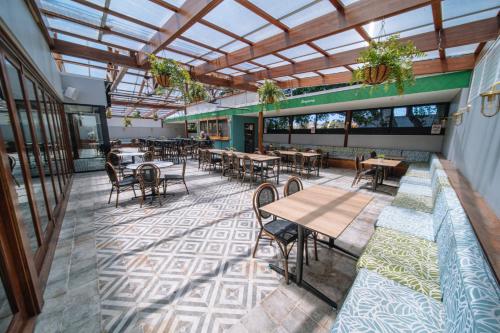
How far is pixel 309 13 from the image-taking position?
2814mm

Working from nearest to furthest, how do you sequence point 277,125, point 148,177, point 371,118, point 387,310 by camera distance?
point 387,310
point 148,177
point 371,118
point 277,125

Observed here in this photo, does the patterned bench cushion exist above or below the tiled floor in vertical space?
above

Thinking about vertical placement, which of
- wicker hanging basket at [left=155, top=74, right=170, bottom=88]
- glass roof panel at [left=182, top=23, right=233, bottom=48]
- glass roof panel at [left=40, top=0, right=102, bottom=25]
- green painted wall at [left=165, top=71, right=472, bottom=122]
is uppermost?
glass roof panel at [left=40, top=0, right=102, bottom=25]

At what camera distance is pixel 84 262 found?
2.12m

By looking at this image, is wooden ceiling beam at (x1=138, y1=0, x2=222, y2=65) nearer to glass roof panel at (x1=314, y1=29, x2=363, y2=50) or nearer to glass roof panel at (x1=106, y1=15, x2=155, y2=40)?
glass roof panel at (x1=106, y1=15, x2=155, y2=40)

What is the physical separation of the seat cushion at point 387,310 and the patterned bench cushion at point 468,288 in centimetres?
9

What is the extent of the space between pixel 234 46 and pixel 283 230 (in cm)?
382

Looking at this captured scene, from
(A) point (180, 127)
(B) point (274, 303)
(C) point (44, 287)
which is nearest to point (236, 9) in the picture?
(B) point (274, 303)

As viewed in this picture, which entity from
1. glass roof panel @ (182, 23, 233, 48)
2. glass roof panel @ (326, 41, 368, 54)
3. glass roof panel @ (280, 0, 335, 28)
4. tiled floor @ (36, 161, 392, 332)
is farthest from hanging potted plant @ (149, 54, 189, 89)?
glass roof panel @ (326, 41, 368, 54)

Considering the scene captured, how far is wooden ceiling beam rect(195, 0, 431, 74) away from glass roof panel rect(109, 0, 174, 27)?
62.8 inches

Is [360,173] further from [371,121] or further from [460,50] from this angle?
[371,121]

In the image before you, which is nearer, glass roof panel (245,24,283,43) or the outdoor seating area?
the outdoor seating area

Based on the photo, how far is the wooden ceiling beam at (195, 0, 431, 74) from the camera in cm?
230

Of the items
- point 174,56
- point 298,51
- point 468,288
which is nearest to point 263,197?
point 468,288
